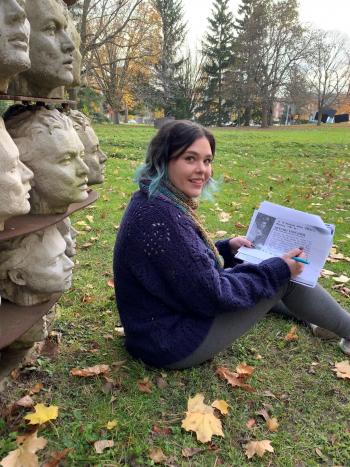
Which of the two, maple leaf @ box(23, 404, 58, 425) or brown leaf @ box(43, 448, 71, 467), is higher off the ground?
maple leaf @ box(23, 404, 58, 425)

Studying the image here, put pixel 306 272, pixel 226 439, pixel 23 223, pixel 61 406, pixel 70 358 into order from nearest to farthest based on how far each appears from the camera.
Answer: pixel 23 223, pixel 226 439, pixel 61 406, pixel 306 272, pixel 70 358

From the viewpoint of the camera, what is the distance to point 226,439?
2.11 m

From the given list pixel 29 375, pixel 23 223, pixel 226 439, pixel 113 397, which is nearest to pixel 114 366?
pixel 113 397

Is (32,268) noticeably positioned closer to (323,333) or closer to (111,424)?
(111,424)

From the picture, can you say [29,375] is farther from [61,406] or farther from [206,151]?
[206,151]

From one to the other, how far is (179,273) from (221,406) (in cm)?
78

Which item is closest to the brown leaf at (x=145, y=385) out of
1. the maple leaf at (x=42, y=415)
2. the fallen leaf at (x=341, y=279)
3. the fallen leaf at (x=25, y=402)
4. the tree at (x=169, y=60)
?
the maple leaf at (x=42, y=415)

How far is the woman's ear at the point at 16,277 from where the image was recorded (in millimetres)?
1985

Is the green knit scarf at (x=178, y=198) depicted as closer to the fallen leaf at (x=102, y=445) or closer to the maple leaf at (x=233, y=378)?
the maple leaf at (x=233, y=378)

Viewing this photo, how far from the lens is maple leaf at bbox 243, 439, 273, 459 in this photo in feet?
6.61

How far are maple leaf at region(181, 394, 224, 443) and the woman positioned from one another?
0.91 feet

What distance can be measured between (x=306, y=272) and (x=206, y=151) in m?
0.90

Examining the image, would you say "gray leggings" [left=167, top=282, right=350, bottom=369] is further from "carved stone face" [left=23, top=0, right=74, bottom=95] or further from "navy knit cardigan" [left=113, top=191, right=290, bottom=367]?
"carved stone face" [left=23, top=0, right=74, bottom=95]

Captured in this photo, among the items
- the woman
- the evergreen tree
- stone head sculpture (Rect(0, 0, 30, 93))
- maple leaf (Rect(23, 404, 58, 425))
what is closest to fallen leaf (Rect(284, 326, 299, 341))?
the woman
